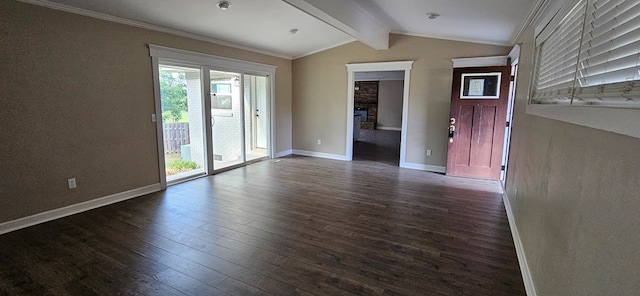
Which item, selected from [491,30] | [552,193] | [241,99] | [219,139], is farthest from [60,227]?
[491,30]

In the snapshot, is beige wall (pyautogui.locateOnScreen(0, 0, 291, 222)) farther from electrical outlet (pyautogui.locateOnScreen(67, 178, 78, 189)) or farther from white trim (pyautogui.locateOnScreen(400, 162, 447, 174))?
white trim (pyautogui.locateOnScreen(400, 162, 447, 174))

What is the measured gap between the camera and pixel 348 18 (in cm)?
399

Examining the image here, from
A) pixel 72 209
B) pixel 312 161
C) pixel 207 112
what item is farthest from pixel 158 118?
pixel 312 161

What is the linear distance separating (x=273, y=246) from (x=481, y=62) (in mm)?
4643

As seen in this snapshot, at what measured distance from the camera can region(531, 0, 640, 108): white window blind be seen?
1.07 meters

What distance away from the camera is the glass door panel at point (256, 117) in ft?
21.0

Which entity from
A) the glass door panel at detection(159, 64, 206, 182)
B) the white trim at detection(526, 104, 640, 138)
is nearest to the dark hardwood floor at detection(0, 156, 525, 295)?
the glass door panel at detection(159, 64, 206, 182)

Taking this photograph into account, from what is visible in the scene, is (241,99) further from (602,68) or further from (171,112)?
(602,68)

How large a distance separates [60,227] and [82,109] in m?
1.33

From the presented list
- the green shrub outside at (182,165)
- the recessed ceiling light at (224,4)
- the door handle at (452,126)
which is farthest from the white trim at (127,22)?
the door handle at (452,126)

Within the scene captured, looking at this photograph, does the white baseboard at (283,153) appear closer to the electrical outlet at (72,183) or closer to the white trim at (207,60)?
the white trim at (207,60)

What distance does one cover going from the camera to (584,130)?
1454 millimetres

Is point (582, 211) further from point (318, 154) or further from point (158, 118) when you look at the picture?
point (318, 154)

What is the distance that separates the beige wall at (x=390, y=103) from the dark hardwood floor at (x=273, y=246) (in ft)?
31.3
